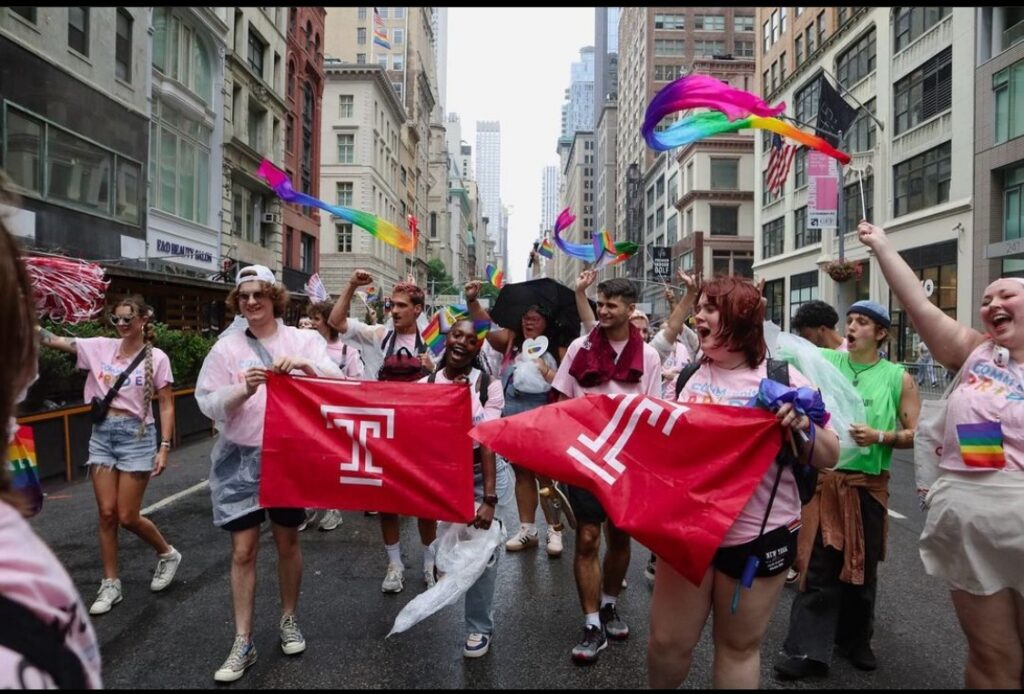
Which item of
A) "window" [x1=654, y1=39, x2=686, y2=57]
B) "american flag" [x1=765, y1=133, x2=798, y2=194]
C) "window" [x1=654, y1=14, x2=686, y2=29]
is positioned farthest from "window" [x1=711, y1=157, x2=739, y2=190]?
"american flag" [x1=765, y1=133, x2=798, y2=194]

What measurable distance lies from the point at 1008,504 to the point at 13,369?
319 cm

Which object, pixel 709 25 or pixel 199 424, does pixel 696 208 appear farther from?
pixel 199 424

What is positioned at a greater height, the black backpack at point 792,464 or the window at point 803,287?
the window at point 803,287

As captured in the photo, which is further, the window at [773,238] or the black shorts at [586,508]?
the window at [773,238]

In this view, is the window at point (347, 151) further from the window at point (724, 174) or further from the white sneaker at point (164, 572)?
the white sneaker at point (164, 572)

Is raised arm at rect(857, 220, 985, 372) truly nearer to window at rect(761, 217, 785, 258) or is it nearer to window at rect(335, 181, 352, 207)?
window at rect(761, 217, 785, 258)

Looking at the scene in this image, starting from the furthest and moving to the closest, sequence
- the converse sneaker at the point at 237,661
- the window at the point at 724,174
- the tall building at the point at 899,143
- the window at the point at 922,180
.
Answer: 1. the window at the point at 724,174
2. the window at the point at 922,180
3. the tall building at the point at 899,143
4. the converse sneaker at the point at 237,661

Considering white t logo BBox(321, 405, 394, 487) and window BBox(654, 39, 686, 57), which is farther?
window BBox(654, 39, 686, 57)

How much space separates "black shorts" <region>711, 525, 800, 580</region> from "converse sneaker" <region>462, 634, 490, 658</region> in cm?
171

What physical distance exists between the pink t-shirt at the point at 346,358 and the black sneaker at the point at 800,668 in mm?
4525

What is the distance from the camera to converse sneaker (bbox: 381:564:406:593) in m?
4.68

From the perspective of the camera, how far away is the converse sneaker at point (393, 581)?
4.68 metres

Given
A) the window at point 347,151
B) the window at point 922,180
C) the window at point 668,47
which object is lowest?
the window at point 922,180

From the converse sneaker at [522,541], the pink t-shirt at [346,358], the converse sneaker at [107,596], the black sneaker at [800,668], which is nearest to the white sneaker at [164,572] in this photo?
the converse sneaker at [107,596]
